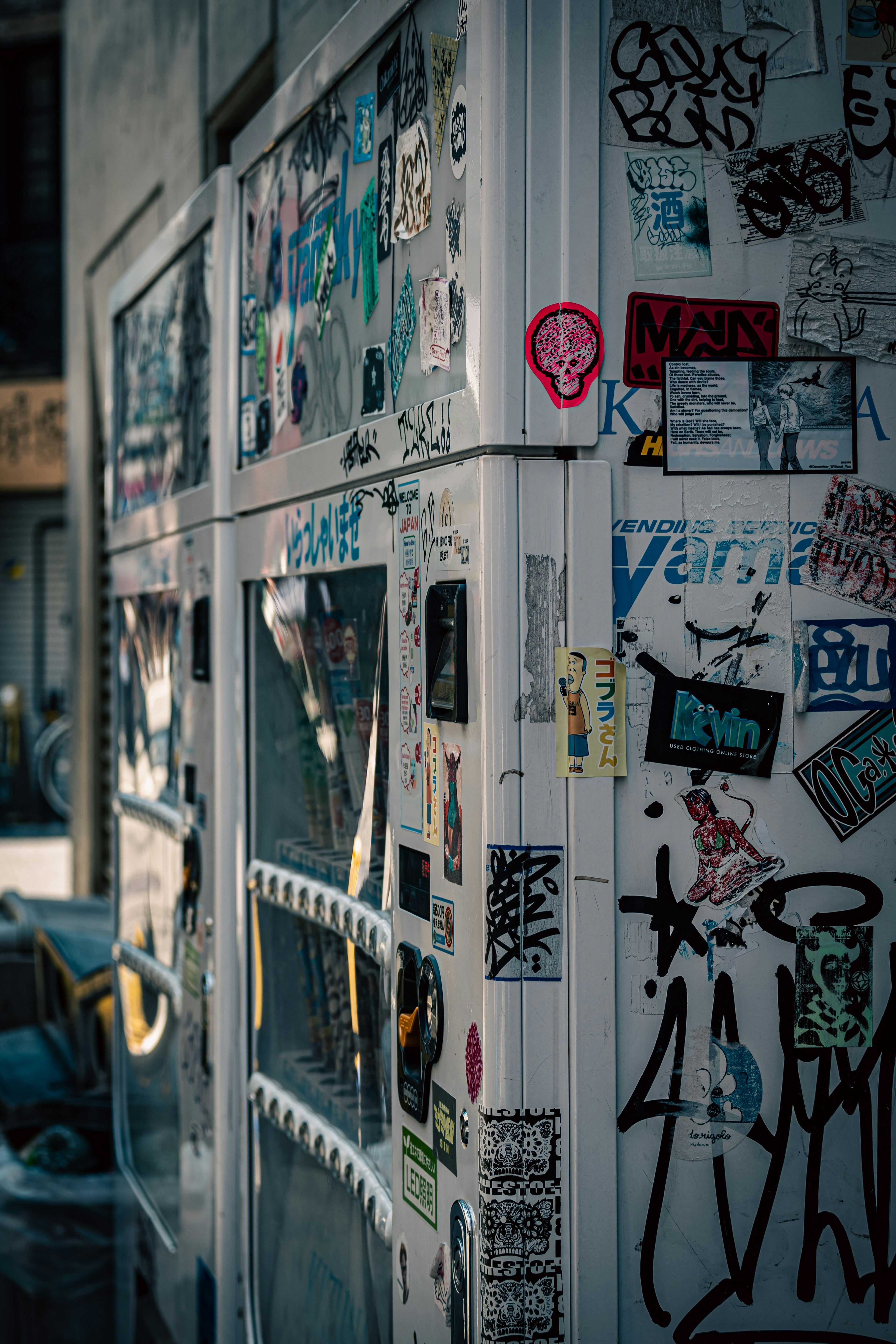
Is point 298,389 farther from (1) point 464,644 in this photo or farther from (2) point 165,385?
(2) point 165,385

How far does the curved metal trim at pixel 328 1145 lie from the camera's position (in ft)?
6.28

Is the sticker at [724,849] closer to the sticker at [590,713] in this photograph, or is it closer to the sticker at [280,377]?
the sticker at [590,713]

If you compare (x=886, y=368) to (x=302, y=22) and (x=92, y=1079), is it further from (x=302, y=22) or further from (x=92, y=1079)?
(x=92, y=1079)

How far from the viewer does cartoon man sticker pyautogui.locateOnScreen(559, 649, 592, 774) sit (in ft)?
4.83

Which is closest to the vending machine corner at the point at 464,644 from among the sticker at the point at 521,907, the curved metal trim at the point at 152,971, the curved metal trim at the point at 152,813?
the sticker at the point at 521,907

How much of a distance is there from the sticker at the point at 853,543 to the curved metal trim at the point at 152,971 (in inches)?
75.6

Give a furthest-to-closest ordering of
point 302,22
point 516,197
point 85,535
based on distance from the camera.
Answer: point 85,535
point 302,22
point 516,197

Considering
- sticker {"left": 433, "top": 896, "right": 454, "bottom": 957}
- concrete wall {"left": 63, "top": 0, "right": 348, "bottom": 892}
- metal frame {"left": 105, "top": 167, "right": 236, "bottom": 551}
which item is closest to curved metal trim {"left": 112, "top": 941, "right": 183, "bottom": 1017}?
metal frame {"left": 105, "top": 167, "right": 236, "bottom": 551}

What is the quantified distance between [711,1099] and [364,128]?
1456 mm

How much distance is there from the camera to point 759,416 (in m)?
1.52

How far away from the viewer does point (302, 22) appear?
131 inches

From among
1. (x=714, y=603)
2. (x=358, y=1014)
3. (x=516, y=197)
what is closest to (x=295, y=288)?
(x=516, y=197)

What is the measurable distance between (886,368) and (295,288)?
109 cm

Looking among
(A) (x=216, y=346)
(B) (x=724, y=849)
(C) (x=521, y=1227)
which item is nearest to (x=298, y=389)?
(A) (x=216, y=346)
